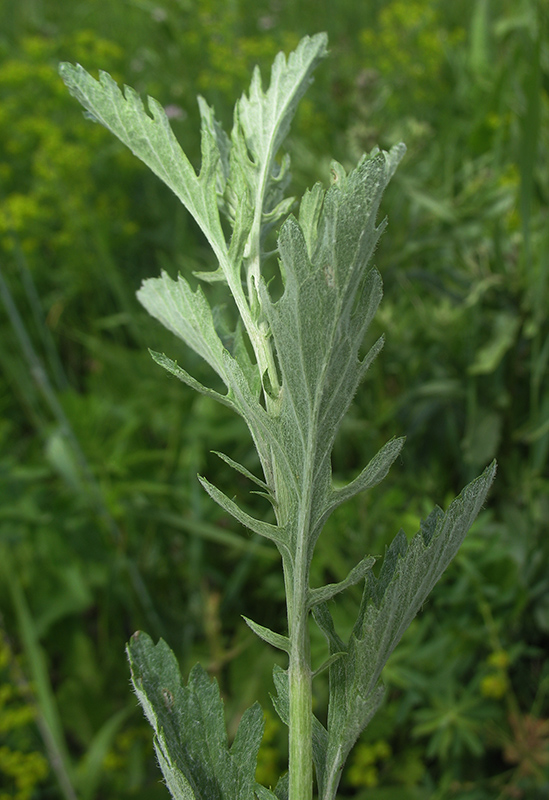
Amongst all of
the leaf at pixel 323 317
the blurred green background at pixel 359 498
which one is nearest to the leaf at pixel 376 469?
the leaf at pixel 323 317

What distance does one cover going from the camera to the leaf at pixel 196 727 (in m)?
0.46

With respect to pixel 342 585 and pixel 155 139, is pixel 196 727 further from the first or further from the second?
pixel 155 139

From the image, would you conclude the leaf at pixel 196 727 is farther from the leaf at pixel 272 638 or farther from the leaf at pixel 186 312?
the leaf at pixel 186 312

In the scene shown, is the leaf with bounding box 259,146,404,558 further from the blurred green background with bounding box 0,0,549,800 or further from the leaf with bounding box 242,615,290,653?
the blurred green background with bounding box 0,0,549,800

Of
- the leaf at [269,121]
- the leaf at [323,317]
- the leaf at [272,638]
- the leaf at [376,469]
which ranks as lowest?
the leaf at [272,638]

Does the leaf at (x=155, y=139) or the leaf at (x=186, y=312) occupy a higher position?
the leaf at (x=155, y=139)

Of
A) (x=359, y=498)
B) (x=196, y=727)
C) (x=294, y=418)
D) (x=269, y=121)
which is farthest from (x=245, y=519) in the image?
(x=359, y=498)

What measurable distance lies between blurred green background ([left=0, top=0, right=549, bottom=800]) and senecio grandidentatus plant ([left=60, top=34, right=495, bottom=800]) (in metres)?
0.92

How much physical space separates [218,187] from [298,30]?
13.3 ft

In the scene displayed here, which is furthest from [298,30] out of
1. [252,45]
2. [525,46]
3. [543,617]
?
[543,617]

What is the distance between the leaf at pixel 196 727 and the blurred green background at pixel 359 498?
90 centimetres

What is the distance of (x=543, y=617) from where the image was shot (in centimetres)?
149

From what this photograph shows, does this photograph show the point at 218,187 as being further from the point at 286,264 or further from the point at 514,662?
the point at 514,662

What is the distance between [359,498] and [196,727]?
118cm
